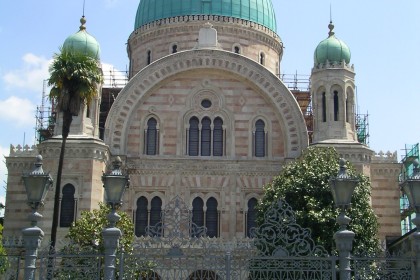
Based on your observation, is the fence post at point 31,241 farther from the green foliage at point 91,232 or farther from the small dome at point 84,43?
the small dome at point 84,43

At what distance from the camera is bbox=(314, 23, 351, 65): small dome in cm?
3812

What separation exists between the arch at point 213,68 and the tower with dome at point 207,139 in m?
0.05

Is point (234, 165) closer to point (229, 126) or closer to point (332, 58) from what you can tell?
point (229, 126)

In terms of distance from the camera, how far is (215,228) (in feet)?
120

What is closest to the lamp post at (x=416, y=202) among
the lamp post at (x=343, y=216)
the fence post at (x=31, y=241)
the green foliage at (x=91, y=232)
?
the lamp post at (x=343, y=216)

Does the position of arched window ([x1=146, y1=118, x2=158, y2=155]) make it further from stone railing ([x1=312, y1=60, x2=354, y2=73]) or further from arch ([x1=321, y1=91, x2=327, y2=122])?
stone railing ([x1=312, y1=60, x2=354, y2=73])

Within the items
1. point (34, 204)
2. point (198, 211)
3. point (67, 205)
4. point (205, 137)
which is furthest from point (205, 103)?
point (34, 204)

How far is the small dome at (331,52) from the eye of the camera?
125 ft

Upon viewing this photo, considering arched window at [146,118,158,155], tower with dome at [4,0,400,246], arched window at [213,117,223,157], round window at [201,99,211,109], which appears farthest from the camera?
round window at [201,99,211,109]

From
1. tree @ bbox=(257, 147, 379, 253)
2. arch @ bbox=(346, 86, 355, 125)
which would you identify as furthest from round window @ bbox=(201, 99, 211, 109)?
tree @ bbox=(257, 147, 379, 253)

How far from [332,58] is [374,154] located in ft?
20.1

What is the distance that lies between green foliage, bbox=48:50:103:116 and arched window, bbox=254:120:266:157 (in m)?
11.0

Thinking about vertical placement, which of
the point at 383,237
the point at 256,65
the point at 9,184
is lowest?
the point at 383,237

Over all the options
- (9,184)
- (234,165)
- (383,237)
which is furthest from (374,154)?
(9,184)
